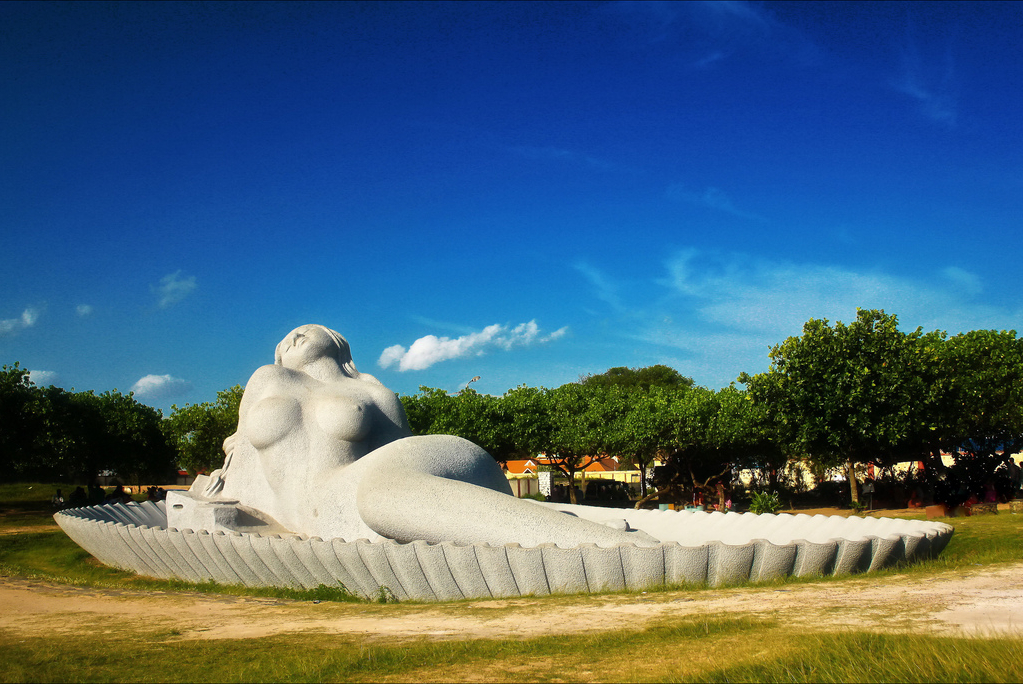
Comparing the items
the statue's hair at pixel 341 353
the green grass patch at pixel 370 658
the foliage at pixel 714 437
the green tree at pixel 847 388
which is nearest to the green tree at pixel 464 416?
the foliage at pixel 714 437

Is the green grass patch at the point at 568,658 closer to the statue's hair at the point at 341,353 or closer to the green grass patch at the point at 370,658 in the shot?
the green grass patch at the point at 370,658

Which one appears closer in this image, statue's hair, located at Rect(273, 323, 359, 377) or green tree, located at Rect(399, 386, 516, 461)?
statue's hair, located at Rect(273, 323, 359, 377)

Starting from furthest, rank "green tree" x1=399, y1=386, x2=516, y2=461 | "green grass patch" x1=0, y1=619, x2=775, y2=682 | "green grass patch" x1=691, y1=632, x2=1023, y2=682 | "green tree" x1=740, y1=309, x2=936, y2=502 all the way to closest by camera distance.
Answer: "green tree" x1=399, y1=386, x2=516, y2=461, "green tree" x1=740, y1=309, x2=936, y2=502, "green grass patch" x1=0, y1=619, x2=775, y2=682, "green grass patch" x1=691, y1=632, x2=1023, y2=682

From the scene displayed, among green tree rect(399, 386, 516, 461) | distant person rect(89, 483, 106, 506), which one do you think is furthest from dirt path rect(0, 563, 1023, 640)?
→ green tree rect(399, 386, 516, 461)

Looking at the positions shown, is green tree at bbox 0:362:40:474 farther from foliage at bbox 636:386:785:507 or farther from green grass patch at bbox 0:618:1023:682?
green grass patch at bbox 0:618:1023:682

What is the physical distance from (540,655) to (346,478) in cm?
573

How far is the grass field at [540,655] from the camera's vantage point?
4.46 m

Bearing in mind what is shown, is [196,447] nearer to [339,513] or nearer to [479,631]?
[339,513]

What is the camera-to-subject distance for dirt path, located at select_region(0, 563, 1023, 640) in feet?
19.6

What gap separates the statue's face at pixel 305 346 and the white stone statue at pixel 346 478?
0.02 meters

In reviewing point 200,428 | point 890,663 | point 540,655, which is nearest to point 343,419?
point 540,655

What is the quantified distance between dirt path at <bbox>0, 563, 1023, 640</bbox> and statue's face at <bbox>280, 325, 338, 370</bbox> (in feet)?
15.3

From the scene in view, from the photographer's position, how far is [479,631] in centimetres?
621

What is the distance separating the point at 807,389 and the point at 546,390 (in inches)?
479
